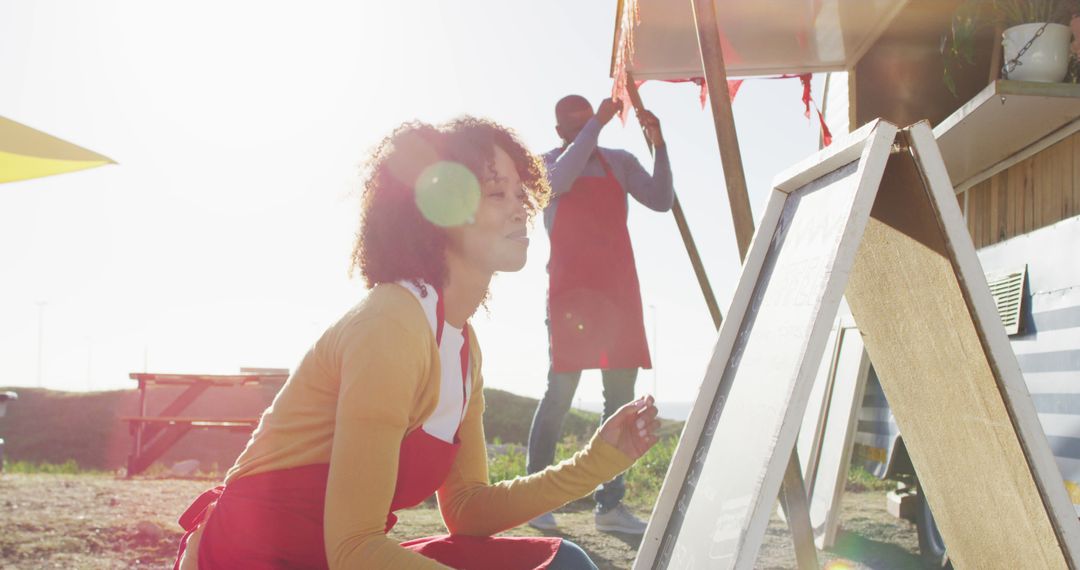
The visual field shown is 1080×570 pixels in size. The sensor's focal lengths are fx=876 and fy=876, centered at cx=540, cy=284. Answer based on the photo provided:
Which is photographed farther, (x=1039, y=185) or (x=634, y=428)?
(x=1039, y=185)

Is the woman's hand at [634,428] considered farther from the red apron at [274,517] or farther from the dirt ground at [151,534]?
the dirt ground at [151,534]

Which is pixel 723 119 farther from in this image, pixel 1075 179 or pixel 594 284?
pixel 594 284

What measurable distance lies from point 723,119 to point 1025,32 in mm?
1811

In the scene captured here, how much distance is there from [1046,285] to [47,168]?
4779 mm

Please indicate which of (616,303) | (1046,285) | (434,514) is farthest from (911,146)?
(434,514)

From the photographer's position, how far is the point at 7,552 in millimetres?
4273

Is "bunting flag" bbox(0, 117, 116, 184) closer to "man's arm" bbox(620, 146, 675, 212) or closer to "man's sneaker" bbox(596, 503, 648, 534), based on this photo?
"man's arm" bbox(620, 146, 675, 212)

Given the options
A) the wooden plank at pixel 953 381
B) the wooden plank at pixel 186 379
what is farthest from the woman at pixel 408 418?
the wooden plank at pixel 186 379

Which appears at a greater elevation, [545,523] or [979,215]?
[979,215]

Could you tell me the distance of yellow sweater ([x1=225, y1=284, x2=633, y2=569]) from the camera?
5.01ft

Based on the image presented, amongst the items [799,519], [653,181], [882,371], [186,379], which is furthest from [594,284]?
[186,379]

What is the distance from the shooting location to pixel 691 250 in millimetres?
3711

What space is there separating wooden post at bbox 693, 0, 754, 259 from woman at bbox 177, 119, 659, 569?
2.15 feet

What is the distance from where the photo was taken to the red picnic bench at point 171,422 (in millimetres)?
9156
